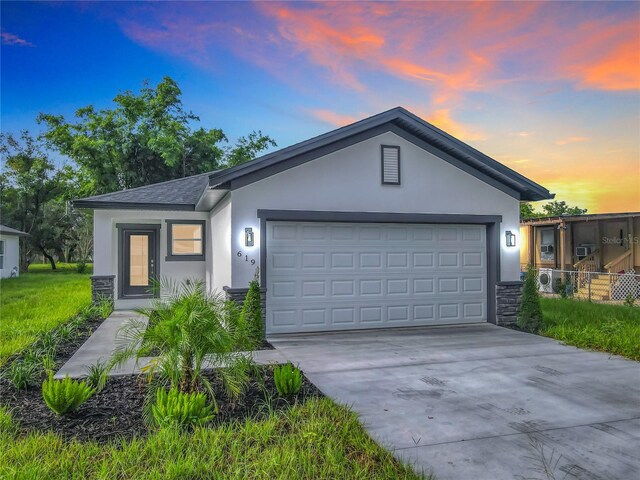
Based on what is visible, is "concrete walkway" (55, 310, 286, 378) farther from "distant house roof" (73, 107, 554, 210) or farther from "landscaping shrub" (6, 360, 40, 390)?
"distant house roof" (73, 107, 554, 210)

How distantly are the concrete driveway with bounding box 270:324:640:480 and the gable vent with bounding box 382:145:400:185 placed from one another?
130 inches

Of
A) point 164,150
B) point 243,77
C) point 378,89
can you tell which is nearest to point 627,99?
point 378,89

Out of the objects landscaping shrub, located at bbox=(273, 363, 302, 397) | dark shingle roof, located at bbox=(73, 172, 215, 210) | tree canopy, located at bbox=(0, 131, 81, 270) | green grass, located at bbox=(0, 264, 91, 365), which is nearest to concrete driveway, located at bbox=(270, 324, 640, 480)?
Answer: landscaping shrub, located at bbox=(273, 363, 302, 397)

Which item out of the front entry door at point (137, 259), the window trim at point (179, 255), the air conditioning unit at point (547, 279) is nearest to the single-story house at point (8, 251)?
the front entry door at point (137, 259)

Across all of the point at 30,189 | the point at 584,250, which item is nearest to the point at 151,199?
the point at 584,250

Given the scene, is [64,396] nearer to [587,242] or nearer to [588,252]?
[588,252]

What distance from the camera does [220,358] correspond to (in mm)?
4855

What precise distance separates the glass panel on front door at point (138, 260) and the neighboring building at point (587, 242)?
574 inches

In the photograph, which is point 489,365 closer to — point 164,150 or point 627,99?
point 627,99

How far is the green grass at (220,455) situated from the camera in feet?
10.4

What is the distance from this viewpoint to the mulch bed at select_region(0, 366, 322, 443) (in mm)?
3988

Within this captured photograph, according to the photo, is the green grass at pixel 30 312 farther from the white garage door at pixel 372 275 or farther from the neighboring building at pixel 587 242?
the neighboring building at pixel 587 242

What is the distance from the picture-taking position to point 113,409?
4.49 metres

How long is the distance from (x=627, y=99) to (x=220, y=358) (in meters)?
12.8
